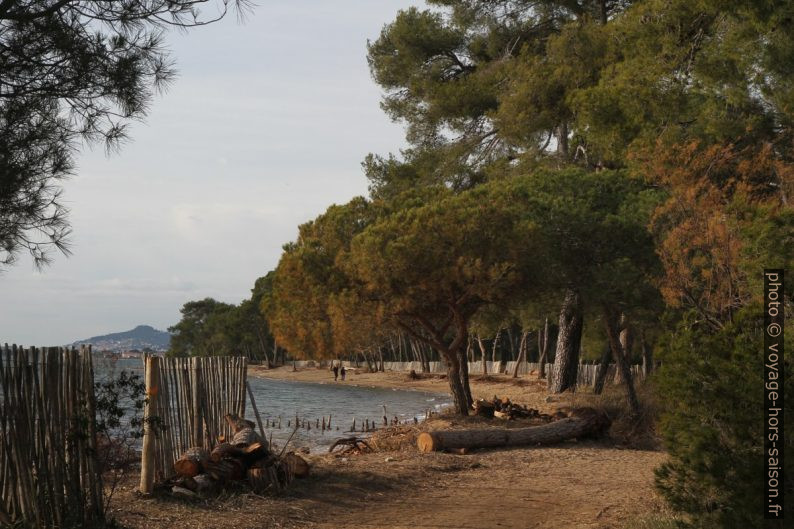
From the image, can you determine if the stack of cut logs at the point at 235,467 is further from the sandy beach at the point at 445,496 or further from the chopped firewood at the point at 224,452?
the sandy beach at the point at 445,496

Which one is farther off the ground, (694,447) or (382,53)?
(382,53)

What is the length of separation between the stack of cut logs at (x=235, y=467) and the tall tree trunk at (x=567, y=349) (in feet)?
54.7

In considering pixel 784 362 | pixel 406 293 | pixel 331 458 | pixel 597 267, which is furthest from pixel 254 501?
pixel 597 267

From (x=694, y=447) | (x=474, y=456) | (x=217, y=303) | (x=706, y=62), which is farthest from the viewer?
(x=217, y=303)

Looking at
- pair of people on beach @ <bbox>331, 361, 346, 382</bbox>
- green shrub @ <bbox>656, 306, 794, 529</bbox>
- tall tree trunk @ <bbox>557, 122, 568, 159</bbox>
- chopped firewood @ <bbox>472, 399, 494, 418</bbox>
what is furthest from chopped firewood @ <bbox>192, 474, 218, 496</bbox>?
pair of people on beach @ <bbox>331, 361, 346, 382</bbox>

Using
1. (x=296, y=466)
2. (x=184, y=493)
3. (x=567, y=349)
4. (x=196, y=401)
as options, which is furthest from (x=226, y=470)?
(x=567, y=349)

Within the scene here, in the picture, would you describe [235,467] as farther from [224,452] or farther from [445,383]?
[445,383]

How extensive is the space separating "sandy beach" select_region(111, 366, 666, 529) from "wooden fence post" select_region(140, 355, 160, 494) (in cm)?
21

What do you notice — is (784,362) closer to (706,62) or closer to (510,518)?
(510,518)

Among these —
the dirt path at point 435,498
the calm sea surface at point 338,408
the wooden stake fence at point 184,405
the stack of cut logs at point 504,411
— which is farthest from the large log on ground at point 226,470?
the calm sea surface at point 338,408

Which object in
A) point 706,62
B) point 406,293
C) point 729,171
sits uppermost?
point 706,62

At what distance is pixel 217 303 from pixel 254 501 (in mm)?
112238

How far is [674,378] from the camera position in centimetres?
750

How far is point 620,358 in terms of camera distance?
22391 mm
